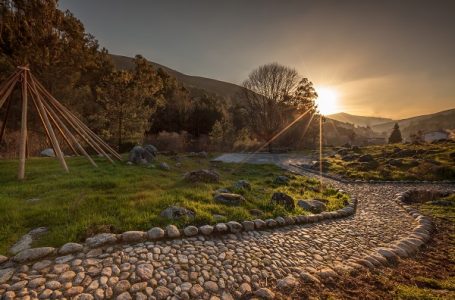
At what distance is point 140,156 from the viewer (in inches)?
547

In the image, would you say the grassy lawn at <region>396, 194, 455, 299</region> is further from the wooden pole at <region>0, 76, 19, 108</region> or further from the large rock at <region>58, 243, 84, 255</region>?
the wooden pole at <region>0, 76, 19, 108</region>

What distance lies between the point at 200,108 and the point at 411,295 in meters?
33.7

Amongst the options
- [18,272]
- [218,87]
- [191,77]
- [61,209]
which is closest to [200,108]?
[61,209]

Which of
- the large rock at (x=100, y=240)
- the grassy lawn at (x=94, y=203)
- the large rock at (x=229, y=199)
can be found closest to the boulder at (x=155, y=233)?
the grassy lawn at (x=94, y=203)

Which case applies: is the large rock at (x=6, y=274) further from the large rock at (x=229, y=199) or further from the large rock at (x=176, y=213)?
the large rock at (x=229, y=199)

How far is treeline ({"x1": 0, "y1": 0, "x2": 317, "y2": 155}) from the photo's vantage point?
58.9 ft

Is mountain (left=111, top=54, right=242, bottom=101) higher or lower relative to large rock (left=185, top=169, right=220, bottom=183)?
higher

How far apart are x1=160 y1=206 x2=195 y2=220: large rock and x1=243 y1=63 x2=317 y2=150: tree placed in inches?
1188

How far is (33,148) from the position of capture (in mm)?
17016

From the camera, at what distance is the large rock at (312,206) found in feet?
27.6

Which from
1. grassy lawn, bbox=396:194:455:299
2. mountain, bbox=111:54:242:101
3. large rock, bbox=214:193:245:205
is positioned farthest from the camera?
mountain, bbox=111:54:242:101

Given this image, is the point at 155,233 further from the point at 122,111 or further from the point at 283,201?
the point at 122,111

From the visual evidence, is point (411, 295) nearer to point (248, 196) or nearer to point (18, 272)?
point (248, 196)

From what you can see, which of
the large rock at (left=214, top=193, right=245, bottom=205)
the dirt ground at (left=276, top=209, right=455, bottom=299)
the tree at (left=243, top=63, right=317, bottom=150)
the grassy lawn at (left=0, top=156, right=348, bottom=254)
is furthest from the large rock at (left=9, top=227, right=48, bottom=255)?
the tree at (left=243, top=63, right=317, bottom=150)
